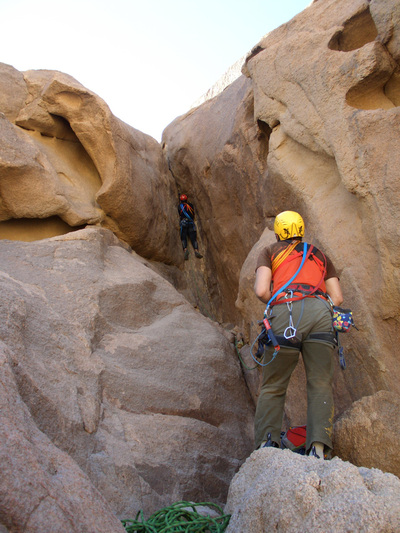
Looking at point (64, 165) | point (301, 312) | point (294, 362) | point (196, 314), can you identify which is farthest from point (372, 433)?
point (64, 165)

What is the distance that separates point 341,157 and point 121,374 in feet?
9.20

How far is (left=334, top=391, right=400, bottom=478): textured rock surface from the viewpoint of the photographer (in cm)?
345

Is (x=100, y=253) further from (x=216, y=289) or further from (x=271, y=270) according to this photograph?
(x=216, y=289)

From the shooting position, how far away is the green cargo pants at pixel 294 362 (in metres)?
3.48

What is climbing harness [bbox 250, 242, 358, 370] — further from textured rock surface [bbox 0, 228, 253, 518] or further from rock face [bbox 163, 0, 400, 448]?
textured rock surface [bbox 0, 228, 253, 518]

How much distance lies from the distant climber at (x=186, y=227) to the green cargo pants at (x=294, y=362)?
619 cm

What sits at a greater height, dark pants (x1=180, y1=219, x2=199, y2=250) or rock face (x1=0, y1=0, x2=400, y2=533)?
rock face (x1=0, y1=0, x2=400, y2=533)

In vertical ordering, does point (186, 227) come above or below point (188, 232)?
above

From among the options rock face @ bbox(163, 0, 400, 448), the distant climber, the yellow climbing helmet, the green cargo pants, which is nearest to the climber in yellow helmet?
the green cargo pants

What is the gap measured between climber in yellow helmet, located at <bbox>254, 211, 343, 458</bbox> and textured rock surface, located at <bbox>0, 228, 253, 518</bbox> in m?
0.81

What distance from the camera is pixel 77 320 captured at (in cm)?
459

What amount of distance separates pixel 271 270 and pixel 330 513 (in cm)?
210

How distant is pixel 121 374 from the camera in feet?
14.1

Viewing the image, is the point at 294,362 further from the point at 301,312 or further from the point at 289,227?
the point at 289,227
